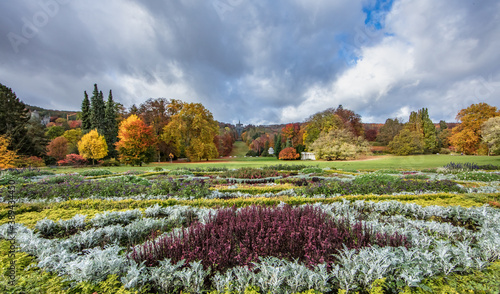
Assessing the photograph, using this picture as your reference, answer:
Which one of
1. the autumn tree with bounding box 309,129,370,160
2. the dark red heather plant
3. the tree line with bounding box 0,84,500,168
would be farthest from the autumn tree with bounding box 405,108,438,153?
the dark red heather plant

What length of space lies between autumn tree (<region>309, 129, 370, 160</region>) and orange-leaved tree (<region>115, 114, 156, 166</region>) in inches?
1015

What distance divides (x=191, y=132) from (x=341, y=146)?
23726 mm

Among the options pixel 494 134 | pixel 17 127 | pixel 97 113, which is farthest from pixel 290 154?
pixel 17 127

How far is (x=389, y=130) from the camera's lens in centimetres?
2812

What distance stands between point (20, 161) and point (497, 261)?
3214 cm

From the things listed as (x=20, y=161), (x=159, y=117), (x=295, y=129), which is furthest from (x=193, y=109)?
(x=295, y=129)

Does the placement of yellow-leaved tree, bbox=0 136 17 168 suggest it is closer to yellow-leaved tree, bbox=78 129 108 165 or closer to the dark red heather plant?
A: yellow-leaved tree, bbox=78 129 108 165

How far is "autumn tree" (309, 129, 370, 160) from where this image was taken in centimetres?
2973

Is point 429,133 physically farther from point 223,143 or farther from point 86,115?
point 86,115

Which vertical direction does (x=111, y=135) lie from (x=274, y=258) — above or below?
above

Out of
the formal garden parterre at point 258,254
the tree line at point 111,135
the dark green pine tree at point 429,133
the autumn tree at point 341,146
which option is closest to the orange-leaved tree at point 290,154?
the autumn tree at point 341,146

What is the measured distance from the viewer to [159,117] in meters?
36.8

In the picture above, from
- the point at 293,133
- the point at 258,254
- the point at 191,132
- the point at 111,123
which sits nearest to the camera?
the point at 258,254

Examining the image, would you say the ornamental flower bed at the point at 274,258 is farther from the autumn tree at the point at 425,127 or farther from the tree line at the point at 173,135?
the autumn tree at the point at 425,127
